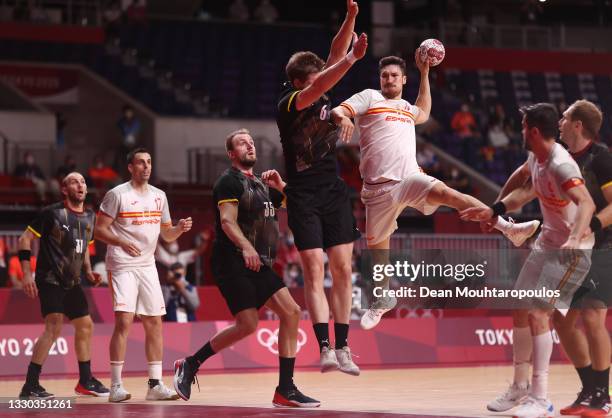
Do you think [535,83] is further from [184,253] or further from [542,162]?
[542,162]

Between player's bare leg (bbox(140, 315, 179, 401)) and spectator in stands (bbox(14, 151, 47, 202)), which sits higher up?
spectator in stands (bbox(14, 151, 47, 202))

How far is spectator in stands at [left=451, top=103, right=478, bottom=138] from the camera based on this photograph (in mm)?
30828

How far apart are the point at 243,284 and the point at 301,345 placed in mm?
7258

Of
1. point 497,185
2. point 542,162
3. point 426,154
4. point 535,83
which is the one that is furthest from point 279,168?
point 542,162

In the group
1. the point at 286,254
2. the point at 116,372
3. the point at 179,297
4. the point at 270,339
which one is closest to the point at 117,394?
the point at 116,372

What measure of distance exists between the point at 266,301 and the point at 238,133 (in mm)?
1629

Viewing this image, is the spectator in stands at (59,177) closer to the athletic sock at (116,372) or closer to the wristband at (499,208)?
the athletic sock at (116,372)

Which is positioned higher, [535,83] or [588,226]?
[535,83]

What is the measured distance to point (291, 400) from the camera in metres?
11.1

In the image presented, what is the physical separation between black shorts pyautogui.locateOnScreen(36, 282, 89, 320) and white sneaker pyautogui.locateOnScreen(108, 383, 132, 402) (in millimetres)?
1245

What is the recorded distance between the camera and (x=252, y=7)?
127 ft

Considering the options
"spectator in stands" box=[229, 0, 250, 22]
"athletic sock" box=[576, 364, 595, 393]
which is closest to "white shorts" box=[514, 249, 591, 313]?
"athletic sock" box=[576, 364, 595, 393]

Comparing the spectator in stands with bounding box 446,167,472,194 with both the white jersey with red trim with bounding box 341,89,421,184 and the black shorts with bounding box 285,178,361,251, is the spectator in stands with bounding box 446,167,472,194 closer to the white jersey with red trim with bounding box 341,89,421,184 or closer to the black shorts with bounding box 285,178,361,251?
the white jersey with red trim with bounding box 341,89,421,184

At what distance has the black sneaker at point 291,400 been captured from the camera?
1108 cm
